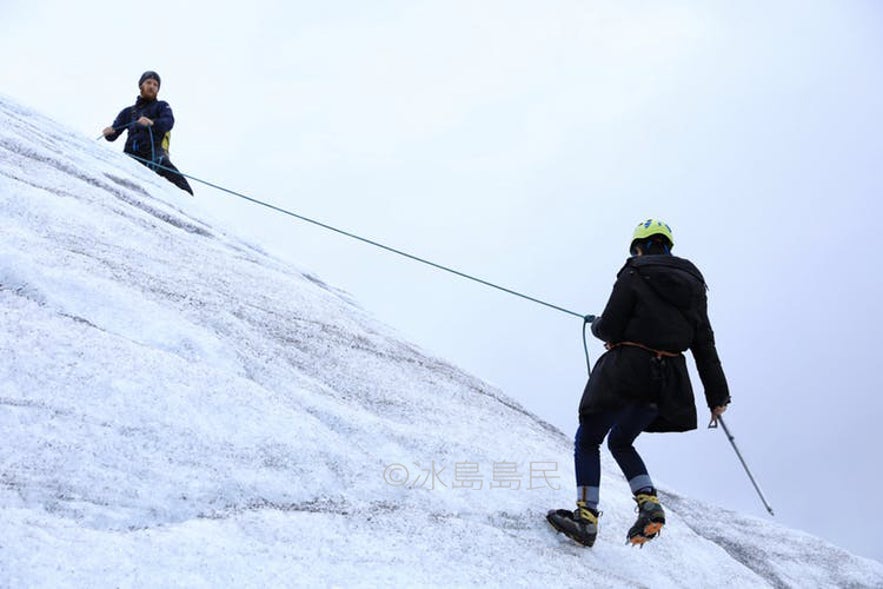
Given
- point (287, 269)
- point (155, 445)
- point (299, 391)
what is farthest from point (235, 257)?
point (155, 445)

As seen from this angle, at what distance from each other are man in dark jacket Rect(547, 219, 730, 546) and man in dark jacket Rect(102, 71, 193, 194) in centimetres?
1007

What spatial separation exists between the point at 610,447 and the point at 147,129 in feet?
35.7

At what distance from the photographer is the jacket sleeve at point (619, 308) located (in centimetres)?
615

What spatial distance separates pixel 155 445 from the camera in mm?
4688

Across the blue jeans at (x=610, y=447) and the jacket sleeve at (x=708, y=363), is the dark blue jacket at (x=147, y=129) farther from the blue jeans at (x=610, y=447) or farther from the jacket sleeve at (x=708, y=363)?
the jacket sleeve at (x=708, y=363)

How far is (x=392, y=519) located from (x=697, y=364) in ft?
8.68

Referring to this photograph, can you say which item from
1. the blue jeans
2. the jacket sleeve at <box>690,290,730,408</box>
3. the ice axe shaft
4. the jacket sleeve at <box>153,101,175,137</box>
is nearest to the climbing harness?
the jacket sleeve at <box>690,290,730,408</box>

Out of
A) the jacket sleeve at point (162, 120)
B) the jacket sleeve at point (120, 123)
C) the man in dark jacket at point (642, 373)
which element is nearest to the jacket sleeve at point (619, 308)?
the man in dark jacket at point (642, 373)

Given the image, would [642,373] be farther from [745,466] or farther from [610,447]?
[745,466]

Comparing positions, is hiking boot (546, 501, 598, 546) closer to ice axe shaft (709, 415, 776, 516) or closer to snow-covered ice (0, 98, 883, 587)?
snow-covered ice (0, 98, 883, 587)

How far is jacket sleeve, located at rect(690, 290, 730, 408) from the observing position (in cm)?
632

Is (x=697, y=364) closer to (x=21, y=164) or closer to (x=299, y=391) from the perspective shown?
(x=299, y=391)

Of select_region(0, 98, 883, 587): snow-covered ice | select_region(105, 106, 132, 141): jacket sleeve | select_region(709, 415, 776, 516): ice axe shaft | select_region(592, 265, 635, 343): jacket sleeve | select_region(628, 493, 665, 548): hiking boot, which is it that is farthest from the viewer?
select_region(105, 106, 132, 141): jacket sleeve

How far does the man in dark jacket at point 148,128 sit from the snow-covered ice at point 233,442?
4391mm
